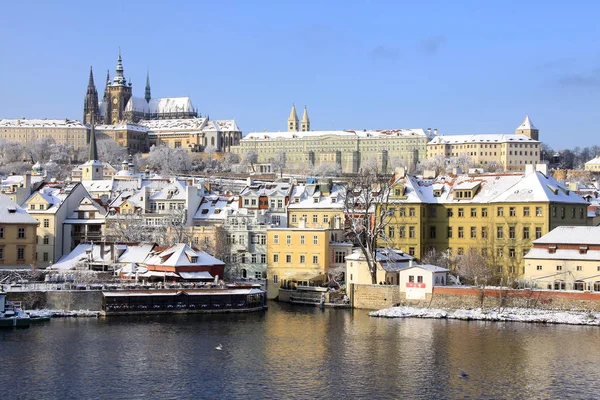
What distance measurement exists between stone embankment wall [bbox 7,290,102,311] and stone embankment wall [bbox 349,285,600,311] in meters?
14.2

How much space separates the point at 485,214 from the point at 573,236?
8.28 metres

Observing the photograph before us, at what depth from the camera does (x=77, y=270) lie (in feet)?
181

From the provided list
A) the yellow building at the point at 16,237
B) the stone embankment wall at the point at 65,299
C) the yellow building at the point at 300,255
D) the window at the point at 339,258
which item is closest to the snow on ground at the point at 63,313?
the stone embankment wall at the point at 65,299

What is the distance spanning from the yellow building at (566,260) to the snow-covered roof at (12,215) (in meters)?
29.8

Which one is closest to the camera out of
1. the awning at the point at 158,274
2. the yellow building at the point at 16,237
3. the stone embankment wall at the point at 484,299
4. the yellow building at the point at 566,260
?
the stone embankment wall at the point at 484,299

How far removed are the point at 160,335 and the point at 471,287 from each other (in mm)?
16497

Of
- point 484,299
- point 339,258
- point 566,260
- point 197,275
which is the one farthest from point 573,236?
point 197,275

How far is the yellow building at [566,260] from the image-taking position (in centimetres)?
5019

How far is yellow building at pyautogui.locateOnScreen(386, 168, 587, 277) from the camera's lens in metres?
57.1

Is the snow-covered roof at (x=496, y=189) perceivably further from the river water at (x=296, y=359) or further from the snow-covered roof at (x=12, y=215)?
the snow-covered roof at (x=12, y=215)

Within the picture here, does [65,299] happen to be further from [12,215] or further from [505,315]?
[505,315]

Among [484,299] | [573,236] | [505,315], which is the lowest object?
[505,315]

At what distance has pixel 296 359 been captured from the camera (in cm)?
3722

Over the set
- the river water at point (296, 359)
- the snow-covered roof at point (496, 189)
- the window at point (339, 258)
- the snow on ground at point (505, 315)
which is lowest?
the river water at point (296, 359)
